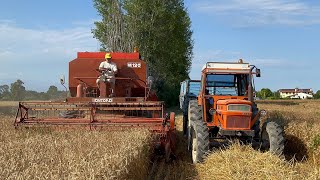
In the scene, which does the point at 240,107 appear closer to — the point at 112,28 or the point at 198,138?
the point at 198,138

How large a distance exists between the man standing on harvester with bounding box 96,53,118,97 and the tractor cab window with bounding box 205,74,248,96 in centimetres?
269

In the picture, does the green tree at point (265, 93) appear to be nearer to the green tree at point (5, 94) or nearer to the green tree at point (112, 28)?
the green tree at point (5, 94)

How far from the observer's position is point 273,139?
31.7ft

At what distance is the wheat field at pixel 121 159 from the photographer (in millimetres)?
4777

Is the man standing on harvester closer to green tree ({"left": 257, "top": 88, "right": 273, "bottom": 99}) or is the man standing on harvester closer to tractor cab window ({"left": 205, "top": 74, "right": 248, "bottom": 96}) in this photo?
tractor cab window ({"left": 205, "top": 74, "right": 248, "bottom": 96})

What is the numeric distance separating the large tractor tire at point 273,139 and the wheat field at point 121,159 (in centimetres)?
61

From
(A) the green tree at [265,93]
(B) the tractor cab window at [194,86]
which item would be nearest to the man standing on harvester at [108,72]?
(B) the tractor cab window at [194,86]

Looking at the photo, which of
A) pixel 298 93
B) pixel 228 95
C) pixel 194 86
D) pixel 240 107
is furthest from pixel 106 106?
pixel 298 93

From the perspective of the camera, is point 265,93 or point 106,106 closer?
point 106,106

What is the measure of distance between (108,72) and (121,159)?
6929mm

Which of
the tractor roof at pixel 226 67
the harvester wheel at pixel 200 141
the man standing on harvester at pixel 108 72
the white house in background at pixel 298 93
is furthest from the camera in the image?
the white house in background at pixel 298 93

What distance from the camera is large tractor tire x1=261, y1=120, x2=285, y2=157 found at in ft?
31.6

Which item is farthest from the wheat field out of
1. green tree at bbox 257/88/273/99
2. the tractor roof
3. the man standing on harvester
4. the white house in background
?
the white house in background

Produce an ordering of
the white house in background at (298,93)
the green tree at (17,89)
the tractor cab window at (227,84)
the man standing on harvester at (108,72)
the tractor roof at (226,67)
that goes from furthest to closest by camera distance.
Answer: the white house in background at (298,93) < the green tree at (17,89) < the man standing on harvester at (108,72) < the tractor cab window at (227,84) < the tractor roof at (226,67)
